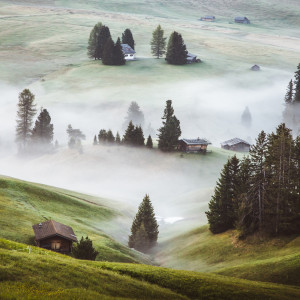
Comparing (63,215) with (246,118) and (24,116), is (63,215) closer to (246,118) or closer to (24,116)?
(24,116)

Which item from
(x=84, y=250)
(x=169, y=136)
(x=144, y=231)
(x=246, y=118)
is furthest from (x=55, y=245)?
(x=246, y=118)

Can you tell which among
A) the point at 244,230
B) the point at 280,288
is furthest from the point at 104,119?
the point at 280,288

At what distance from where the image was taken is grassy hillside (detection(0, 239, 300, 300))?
3162 cm

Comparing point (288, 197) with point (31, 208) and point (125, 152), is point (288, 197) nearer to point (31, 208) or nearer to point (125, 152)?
point (31, 208)

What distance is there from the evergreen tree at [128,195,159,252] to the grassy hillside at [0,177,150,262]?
3403 mm

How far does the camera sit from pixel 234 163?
71.6 meters

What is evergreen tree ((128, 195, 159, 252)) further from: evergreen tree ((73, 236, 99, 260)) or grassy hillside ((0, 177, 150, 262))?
evergreen tree ((73, 236, 99, 260))

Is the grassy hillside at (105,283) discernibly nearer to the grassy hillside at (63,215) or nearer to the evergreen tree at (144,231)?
the grassy hillside at (63,215)

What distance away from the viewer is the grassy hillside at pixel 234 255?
50250 millimetres

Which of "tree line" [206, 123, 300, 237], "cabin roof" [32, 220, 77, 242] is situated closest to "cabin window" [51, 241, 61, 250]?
"cabin roof" [32, 220, 77, 242]

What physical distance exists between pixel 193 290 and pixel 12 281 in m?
16.1

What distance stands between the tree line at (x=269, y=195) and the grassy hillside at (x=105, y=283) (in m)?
17.9

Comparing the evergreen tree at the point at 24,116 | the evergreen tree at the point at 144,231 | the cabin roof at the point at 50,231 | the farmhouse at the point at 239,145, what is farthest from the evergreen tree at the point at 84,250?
the evergreen tree at the point at 24,116

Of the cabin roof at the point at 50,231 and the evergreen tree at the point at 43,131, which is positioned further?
the evergreen tree at the point at 43,131
